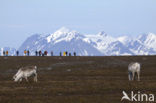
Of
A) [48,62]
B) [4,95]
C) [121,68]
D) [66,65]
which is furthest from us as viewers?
[48,62]

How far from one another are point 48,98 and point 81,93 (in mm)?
5383

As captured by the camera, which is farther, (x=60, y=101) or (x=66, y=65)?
(x=66, y=65)

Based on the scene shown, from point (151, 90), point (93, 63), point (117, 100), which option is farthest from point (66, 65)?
point (117, 100)

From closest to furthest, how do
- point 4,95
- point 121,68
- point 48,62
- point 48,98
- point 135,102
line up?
1. point 135,102
2. point 48,98
3. point 4,95
4. point 121,68
5. point 48,62

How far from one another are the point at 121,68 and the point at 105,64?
1067 centimetres

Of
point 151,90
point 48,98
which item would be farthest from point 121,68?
point 48,98

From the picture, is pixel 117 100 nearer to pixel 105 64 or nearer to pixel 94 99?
pixel 94 99

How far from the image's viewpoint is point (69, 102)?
38281 mm

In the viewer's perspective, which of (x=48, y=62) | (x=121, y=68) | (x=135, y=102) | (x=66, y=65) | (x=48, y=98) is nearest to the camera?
(x=135, y=102)

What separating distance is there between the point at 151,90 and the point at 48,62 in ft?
202

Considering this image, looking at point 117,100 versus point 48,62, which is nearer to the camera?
point 117,100

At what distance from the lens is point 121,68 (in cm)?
9162

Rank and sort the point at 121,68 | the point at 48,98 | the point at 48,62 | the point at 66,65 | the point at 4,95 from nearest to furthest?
the point at 48,98 < the point at 4,95 < the point at 121,68 < the point at 66,65 < the point at 48,62

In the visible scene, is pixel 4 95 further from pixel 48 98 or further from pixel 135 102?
pixel 135 102
